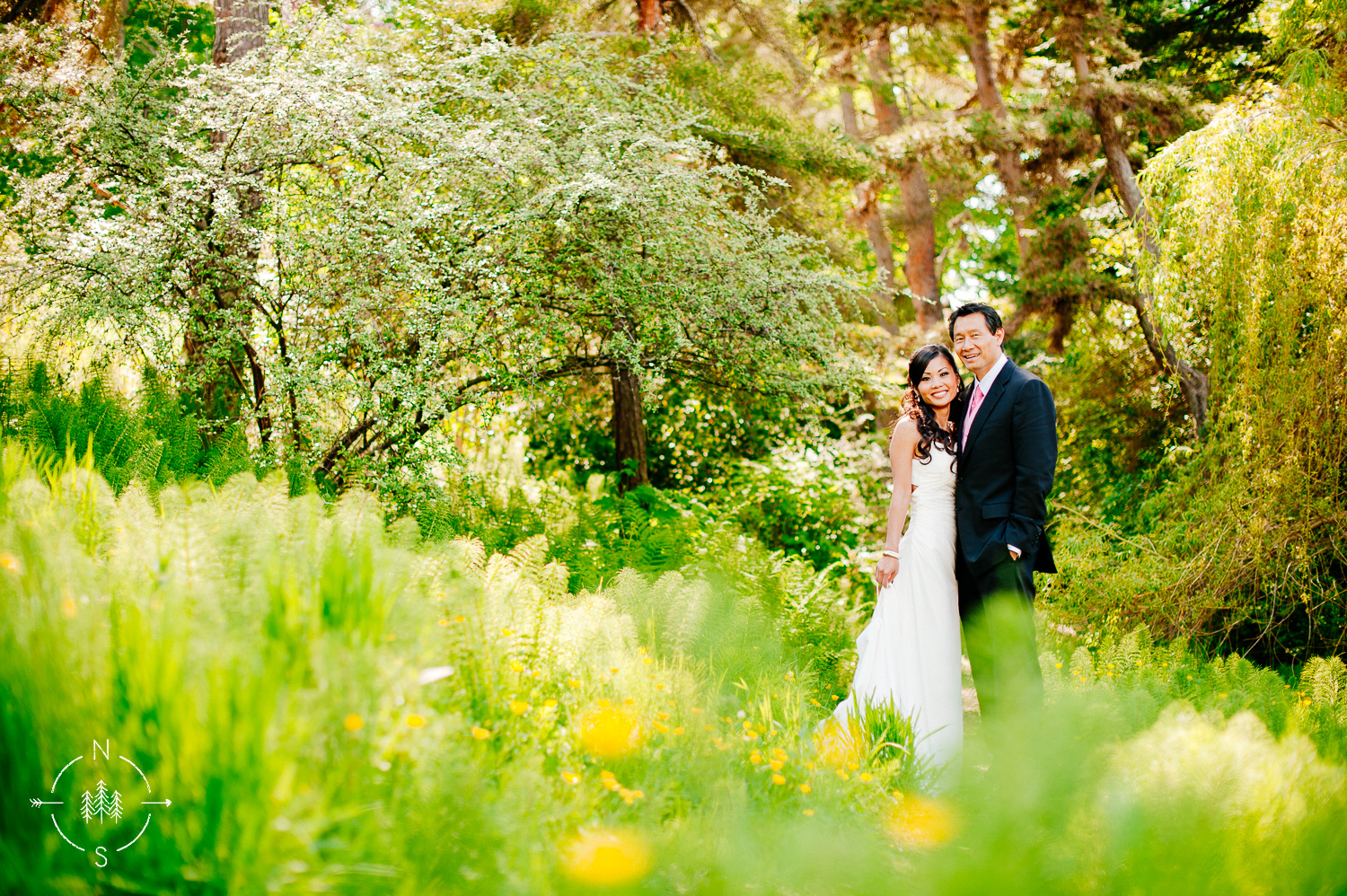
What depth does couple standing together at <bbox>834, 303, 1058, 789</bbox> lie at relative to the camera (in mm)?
3820

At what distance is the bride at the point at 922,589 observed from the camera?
4.03 meters

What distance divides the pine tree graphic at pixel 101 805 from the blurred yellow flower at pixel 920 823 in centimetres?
196

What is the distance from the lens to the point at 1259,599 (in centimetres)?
620

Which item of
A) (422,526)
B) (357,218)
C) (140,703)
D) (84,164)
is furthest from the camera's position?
(84,164)

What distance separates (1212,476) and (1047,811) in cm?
539

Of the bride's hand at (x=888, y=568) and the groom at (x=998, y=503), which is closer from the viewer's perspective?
the groom at (x=998, y=503)

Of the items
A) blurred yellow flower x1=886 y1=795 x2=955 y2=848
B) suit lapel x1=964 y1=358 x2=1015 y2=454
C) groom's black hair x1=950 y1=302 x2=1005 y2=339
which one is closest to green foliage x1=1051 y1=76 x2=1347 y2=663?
groom's black hair x1=950 y1=302 x2=1005 y2=339

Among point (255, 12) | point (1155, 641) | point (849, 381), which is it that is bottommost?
point (1155, 641)

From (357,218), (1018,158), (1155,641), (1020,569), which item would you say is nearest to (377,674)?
(1020,569)

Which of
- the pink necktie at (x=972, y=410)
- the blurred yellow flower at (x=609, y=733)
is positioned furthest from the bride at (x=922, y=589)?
the blurred yellow flower at (x=609, y=733)

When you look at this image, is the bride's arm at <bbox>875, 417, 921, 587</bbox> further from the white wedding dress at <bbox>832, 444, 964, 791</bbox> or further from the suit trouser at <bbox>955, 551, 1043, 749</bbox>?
the suit trouser at <bbox>955, 551, 1043, 749</bbox>

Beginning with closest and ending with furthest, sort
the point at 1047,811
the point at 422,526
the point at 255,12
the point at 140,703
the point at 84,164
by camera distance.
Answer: the point at 140,703
the point at 1047,811
the point at 422,526
the point at 84,164
the point at 255,12

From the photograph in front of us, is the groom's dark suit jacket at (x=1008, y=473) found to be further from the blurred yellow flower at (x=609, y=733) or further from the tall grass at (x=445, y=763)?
the blurred yellow flower at (x=609, y=733)

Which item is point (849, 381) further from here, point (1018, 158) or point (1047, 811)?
point (1018, 158)
